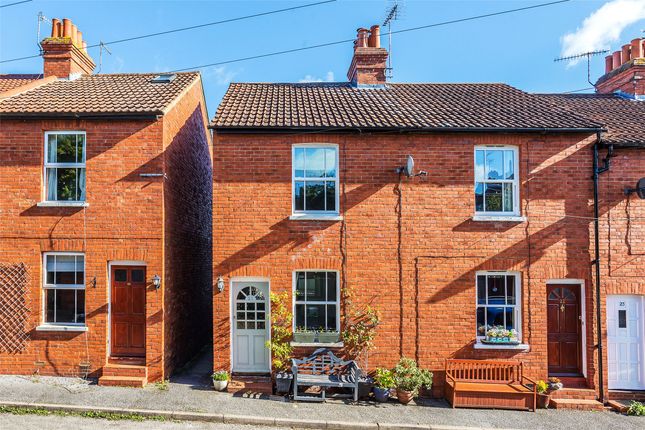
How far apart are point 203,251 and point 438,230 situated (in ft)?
25.2

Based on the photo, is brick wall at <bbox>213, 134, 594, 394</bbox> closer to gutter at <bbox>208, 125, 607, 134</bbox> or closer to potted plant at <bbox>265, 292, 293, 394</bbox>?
gutter at <bbox>208, 125, 607, 134</bbox>

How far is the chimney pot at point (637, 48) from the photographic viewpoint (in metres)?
12.7

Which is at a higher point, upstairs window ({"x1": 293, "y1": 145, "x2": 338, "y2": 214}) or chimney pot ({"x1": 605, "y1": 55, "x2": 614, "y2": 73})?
chimney pot ({"x1": 605, "y1": 55, "x2": 614, "y2": 73})

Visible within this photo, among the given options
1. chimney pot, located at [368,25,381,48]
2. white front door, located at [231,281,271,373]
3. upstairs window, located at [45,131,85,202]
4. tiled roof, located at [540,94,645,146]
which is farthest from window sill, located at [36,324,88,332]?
tiled roof, located at [540,94,645,146]

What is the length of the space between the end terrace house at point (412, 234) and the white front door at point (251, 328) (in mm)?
31

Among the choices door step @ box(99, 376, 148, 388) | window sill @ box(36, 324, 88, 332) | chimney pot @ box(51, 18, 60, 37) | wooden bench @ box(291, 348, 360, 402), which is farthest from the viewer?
chimney pot @ box(51, 18, 60, 37)

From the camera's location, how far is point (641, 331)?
9250mm

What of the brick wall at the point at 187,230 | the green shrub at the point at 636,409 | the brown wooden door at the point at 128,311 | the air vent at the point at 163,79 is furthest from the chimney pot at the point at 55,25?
the green shrub at the point at 636,409

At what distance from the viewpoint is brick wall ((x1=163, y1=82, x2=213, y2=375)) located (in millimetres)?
9883

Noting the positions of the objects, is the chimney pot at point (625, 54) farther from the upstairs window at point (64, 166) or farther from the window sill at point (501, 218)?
the upstairs window at point (64, 166)

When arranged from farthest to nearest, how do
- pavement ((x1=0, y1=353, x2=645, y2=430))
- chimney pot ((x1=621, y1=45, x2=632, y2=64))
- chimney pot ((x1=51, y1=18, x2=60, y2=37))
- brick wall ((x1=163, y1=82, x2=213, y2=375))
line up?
chimney pot ((x1=621, y1=45, x2=632, y2=64)), chimney pot ((x1=51, y1=18, x2=60, y2=37)), brick wall ((x1=163, y1=82, x2=213, y2=375)), pavement ((x1=0, y1=353, x2=645, y2=430))

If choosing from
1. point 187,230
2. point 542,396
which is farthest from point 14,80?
point 542,396

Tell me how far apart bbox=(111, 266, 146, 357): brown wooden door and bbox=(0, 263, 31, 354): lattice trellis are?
2016mm

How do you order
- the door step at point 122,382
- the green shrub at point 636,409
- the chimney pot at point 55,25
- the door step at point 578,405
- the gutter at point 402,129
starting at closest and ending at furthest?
the green shrub at point 636,409
the door step at point 578,405
the door step at point 122,382
the gutter at point 402,129
the chimney pot at point 55,25
